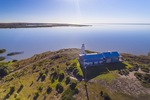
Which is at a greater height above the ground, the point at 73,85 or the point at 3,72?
the point at 73,85

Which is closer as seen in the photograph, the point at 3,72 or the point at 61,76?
the point at 61,76

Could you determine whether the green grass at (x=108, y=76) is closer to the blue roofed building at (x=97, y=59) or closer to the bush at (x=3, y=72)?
the blue roofed building at (x=97, y=59)

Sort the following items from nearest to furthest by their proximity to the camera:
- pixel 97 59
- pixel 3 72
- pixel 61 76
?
pixel 61 76, pixel 97 59, pixel 3 72

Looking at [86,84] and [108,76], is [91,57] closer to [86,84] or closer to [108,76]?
[108,76]

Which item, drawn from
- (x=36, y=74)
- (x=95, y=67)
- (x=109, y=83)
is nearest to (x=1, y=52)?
(x=36, y=74)

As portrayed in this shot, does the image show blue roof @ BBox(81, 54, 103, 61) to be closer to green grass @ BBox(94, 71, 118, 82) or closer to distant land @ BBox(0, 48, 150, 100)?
distant land @ BBox(0, 48, 150, 100)

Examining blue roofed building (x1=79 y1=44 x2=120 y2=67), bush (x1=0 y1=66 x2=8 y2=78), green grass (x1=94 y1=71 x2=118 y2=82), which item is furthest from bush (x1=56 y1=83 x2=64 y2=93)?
bush (x1=0 y1=66 x2=8 y2=78)

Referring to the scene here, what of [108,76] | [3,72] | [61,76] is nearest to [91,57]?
[108,76]

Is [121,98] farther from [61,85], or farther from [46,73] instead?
[46,73]

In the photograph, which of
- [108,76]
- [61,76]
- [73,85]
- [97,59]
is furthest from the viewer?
[97,59]

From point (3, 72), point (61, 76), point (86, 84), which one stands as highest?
point (86, 84)

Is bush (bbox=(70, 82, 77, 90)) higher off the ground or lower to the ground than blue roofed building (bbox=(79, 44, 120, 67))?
lower
